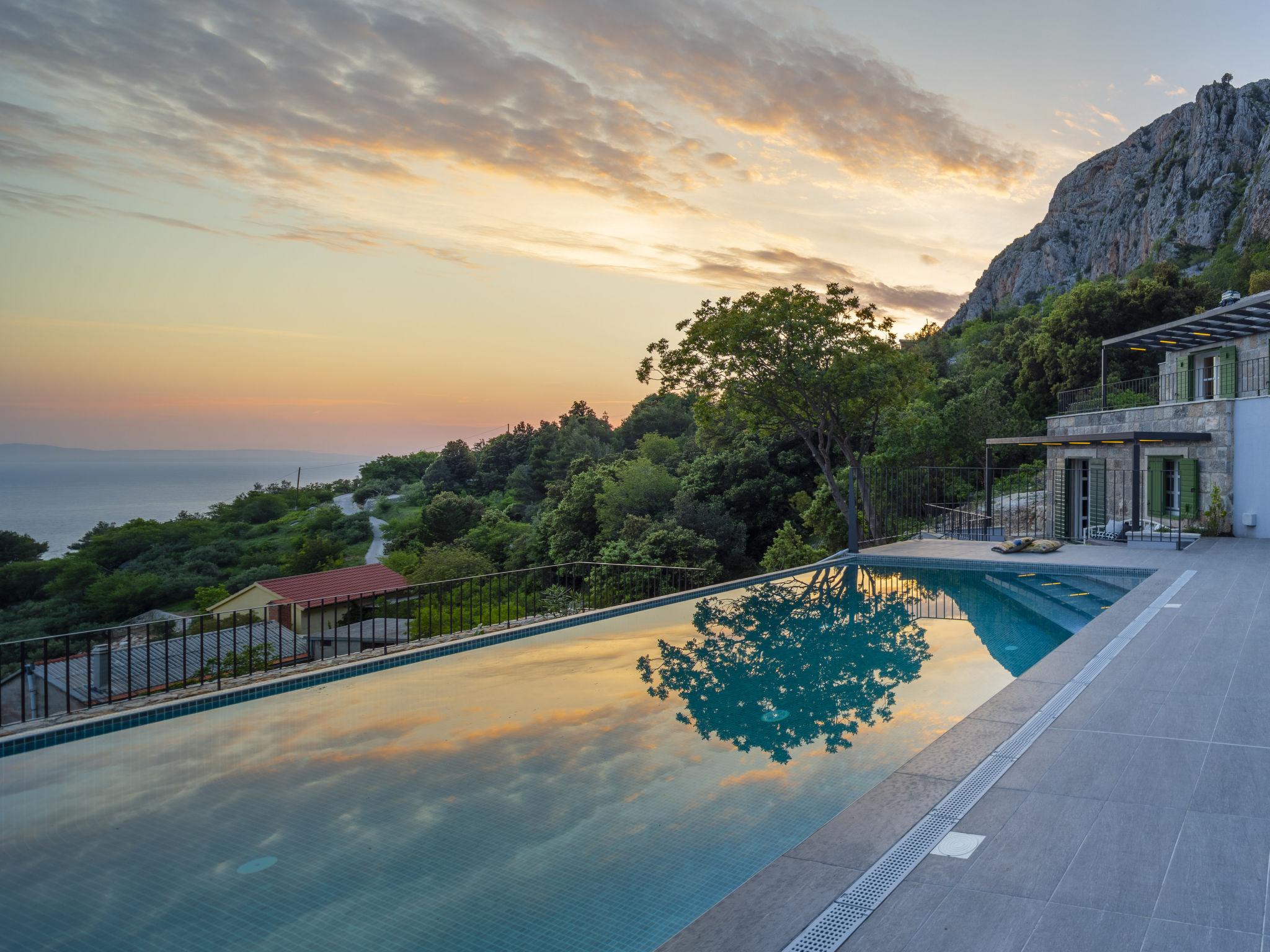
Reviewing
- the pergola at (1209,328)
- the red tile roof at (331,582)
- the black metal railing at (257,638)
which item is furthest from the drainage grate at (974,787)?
the red tile roof at (331,582)

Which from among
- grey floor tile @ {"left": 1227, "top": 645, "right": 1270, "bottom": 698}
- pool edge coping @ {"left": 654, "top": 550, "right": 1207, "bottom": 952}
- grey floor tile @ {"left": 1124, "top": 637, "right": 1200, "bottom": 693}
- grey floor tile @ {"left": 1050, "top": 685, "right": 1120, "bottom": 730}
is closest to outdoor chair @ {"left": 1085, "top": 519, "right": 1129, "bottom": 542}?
pool edge coping @ {"left": 654, "top": 550, "right": 1207, "bottom": 952}

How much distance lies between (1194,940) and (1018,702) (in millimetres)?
2678

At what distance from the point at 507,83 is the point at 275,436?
29.4 metres

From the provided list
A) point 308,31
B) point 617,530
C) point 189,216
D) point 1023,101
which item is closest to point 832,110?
point 1023,101

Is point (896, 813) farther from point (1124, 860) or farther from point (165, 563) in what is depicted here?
Result: point (165, 563)

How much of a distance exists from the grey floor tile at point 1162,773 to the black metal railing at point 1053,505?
9473 millimetres

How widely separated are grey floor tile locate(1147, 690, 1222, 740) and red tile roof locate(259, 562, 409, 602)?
63.9 feet

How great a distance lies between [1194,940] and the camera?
2086mm

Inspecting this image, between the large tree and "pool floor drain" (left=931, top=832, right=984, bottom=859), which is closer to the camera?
"pool floor drain" (left=931, top=832, right=984, bottom=859)

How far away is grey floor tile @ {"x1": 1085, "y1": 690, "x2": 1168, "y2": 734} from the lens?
4.02 metres

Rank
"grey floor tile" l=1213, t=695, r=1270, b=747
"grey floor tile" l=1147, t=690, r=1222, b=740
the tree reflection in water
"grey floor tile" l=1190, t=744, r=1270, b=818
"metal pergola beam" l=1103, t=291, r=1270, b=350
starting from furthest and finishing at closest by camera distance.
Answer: "metal pergola beam" l=1103, t=291, r=1270, b=350 → the tree reflection in water → "grey floor tile" l=1147, t=690, r=1222, b=740 → "grey floor tile" l=1213, t=695, r=1270, b=747 → "grey floor tile" l=1190, t=744, r=1270, b=818

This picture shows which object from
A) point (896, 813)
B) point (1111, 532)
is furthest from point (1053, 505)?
point (896, 813)

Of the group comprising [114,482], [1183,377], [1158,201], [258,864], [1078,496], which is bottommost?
[114,482]

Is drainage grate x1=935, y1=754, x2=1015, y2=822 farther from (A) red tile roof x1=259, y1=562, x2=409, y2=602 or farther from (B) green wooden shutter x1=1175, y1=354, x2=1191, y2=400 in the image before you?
(A) red tile roof x1=259, y1=562, x2=409, y2=602
